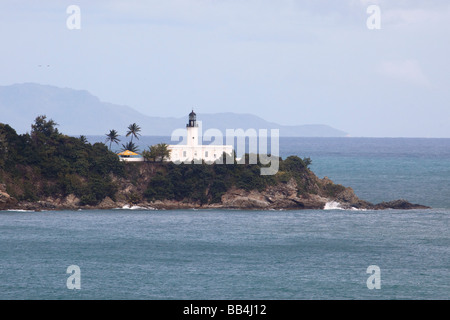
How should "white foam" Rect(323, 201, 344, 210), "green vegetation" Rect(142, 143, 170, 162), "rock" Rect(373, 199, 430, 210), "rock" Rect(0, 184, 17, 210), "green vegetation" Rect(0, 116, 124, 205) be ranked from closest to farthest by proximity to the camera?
"rock" Rect(0, 184, 17, 210) < "green vegetation" Rect(0, 116, 124, 205) < "white foam" Rect(323, 201, 344, 210) < "rock" Rect(373, 199, 430, 210) < "green vegetation" Rect(142, 143, 170, 162)

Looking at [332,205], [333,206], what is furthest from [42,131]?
[333,206]

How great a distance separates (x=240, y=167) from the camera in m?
99.7

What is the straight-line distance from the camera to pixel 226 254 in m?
67.0

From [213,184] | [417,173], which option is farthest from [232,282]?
[417,173]

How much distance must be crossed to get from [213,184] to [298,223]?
50.7 feet

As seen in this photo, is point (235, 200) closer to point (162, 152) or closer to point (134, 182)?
point (162, 152)

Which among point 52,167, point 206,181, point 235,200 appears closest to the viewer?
point 52,167

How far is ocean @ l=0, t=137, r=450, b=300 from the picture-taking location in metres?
53.4

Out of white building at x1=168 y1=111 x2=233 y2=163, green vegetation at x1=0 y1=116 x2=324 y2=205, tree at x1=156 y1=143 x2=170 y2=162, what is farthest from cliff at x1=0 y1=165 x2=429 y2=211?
white building at x1=168 y1=111 x2=233 y2=163

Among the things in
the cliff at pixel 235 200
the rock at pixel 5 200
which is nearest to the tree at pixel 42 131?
the cliff at pixel 235 200

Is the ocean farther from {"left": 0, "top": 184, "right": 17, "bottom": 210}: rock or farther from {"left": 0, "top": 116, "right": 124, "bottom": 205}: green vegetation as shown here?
{"left": 0, "top": 116, "right": 124, "bottom": 205}: green vegetation

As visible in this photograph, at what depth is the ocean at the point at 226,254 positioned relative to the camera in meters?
53.4
